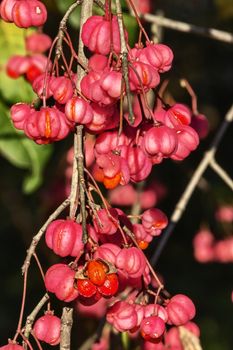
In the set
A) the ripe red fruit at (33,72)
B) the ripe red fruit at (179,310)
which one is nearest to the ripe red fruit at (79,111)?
the ripe red fruit at (179,310)

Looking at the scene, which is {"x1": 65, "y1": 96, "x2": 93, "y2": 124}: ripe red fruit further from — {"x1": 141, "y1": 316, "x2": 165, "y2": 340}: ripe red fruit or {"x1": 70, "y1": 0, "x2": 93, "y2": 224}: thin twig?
{"x1": 141, "y1": 316, "x2": 165, "y2": 340}: ripe red fruit

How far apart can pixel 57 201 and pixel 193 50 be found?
0.99 meters

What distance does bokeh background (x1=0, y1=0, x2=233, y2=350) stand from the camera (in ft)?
8.31

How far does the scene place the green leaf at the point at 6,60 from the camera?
1812 millimetres

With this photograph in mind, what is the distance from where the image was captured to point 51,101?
1684mm

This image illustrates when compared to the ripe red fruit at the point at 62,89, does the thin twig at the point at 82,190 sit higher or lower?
lower

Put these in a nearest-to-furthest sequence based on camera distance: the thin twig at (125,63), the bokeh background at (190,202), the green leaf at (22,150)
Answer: the thin twig at (125,63)
the green leaf at (22,150)
the bokeh background at (190,202)

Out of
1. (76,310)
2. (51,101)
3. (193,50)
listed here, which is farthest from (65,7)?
(193,50)

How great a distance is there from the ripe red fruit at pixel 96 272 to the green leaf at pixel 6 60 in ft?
2.51

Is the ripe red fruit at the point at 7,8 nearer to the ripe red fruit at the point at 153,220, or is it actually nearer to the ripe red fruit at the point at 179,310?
the ripe red fruit at the point at 153,220

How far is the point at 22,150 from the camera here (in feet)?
6.00

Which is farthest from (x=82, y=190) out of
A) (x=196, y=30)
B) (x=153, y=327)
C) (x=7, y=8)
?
(x=196, y=30)

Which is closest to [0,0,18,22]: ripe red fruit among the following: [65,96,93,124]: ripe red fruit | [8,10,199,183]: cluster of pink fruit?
[8,10,199,183]: cluster of pink fruit

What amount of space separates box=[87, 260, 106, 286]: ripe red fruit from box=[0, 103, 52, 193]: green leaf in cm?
74
